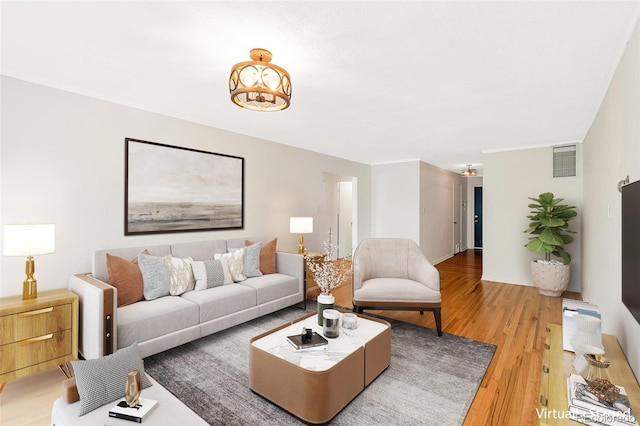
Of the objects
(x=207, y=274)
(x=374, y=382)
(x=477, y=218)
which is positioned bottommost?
(x=374, y=382)

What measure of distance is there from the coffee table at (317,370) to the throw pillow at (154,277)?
49.5 inches

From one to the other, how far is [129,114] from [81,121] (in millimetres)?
441

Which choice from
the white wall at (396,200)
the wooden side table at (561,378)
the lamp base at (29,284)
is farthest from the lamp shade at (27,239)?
the white wall at (396,200)

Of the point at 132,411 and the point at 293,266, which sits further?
the point at 293,266

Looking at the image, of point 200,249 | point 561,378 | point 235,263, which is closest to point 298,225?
point 235,263

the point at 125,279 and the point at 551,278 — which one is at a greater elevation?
the point at 125,279

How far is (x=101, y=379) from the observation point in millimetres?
1432

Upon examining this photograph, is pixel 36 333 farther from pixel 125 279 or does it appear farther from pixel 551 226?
pixel 551 226

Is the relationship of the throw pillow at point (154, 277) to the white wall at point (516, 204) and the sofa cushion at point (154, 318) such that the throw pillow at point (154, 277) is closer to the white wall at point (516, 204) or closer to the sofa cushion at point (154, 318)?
the sofa cushion at point (154, 318)

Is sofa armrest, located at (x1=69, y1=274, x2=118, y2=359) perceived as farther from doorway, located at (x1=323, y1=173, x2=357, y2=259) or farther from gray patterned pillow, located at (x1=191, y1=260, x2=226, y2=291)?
doorway, located at (x1=323, y1=173, x2=357, y2=259)

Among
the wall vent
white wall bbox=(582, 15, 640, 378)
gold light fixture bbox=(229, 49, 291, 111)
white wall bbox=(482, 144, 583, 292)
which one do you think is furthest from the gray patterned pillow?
the wall vent

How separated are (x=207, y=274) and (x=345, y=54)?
2.52 m

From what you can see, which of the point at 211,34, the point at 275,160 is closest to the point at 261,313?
the point at 275,160

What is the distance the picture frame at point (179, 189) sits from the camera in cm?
320
